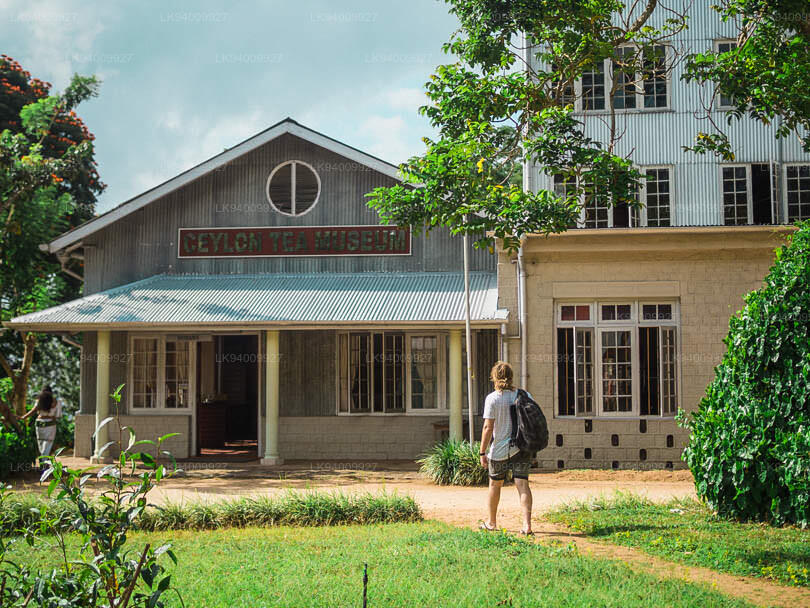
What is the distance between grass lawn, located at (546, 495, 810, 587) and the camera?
7215 millimetres

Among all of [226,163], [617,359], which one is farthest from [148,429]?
[617,359]

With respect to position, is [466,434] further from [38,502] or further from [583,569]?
[583,569]

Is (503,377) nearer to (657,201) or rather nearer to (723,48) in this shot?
(657,201)

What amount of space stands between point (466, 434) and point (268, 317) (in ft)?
14.3

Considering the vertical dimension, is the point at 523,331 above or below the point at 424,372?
above

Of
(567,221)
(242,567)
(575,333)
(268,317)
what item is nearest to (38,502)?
(242,567)

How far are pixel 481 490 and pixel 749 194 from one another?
7729 mm

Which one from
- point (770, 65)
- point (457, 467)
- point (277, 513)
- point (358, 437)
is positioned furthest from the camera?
point (358, 437)

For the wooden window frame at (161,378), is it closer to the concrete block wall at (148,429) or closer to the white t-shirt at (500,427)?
the concrete block wall at (148,429)

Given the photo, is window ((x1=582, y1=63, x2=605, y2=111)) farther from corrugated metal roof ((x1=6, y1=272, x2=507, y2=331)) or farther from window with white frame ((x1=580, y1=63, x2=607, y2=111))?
corrugated metal roof ((x1=6, y1=272, x2=507, y2=331))

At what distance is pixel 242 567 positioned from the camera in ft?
24.3

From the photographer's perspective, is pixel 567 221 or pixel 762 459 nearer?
pixel 762 459

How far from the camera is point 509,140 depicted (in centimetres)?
1328

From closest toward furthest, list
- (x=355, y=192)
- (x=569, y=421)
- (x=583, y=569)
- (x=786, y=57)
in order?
(x=583, y=569)
(x=786, y=57)
(x=569, y=421)
(x=355, y=192)
